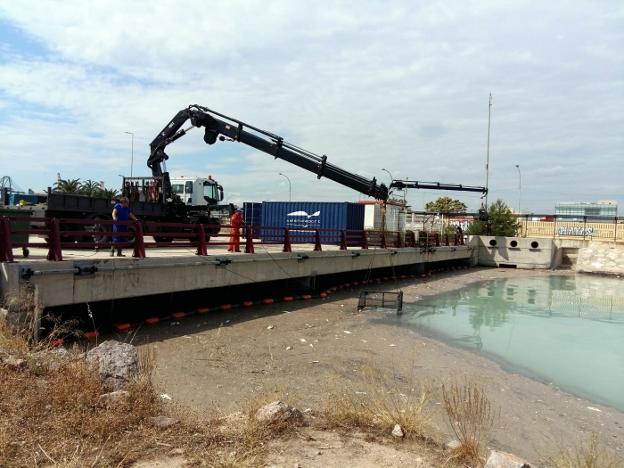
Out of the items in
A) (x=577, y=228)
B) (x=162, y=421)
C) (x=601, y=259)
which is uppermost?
(x=577, y=228)

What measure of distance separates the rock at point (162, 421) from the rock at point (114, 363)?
84 cm

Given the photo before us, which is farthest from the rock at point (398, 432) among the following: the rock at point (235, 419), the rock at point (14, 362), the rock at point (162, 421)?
the rock at point (14, 362)

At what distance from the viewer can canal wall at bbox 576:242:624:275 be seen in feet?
121

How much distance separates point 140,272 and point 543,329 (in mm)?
12184

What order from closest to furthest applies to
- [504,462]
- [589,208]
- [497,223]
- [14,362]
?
[504,462] → [14,362] → [497,223] → [589,208]

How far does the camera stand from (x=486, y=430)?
6645 mm

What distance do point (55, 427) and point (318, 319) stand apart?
10.4 metres

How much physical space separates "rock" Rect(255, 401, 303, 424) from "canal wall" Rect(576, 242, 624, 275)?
38767 mm

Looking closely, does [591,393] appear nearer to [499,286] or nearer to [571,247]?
[499,286]

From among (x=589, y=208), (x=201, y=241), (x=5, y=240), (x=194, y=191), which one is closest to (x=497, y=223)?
(x=194, y=191)

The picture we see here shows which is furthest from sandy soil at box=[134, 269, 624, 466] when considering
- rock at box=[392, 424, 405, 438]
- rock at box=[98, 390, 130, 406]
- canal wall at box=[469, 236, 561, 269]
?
canal wall at box=[469, 236, 561, 269]

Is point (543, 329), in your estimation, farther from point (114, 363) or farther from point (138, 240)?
point (114, 363)

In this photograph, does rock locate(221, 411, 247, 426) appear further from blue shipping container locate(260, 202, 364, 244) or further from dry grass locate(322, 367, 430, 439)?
blue shipping container locate(260, 202, 364, 244)

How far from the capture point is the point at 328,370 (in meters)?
9.23
